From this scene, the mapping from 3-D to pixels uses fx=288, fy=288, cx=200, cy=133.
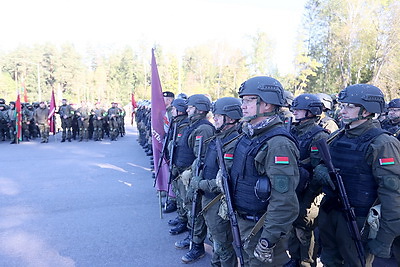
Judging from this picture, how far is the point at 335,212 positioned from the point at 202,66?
49.6 m

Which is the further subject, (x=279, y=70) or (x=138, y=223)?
(x=279, y=70)

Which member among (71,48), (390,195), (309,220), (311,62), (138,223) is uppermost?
(71,48)

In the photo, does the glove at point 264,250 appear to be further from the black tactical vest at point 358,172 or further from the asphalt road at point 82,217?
the asphalt road at point 82,217

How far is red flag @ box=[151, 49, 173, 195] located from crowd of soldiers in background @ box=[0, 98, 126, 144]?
33.5 ft

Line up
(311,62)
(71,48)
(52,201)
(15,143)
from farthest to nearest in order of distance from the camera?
(71,48), (311,62), (15,143), (52,201)

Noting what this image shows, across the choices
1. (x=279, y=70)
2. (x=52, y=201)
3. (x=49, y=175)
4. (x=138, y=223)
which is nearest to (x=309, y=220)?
(x=138, y=223)

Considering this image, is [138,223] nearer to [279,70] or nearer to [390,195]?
[390,195]

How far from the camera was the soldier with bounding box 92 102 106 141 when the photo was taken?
15234 mm

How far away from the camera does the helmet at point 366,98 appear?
2.65m

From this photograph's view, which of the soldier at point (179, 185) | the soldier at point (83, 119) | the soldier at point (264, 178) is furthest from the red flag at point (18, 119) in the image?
the soldier at point (264, 178)

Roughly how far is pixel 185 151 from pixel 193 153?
132mm

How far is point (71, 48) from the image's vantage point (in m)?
60.9

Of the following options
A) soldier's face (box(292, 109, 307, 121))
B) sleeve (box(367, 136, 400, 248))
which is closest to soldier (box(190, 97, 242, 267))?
soldier's face (box(292, 109, 307, 121))

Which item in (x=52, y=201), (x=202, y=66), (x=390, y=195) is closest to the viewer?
(x=390, y=195)
